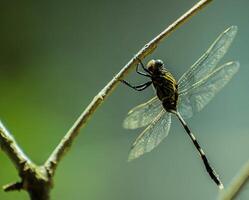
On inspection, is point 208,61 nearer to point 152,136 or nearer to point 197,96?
point 197,96

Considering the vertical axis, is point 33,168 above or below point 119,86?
above

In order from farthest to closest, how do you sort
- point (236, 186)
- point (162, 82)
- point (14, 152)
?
point (162, 82), point (14, 152), point (236, 186)

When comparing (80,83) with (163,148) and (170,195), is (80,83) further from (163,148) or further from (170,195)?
(170,195)

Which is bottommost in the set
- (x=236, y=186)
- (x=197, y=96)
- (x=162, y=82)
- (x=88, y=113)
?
(x=197, y=96)

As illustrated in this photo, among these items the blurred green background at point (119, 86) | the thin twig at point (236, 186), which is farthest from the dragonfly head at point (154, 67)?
the thin twig at point (236, 186)

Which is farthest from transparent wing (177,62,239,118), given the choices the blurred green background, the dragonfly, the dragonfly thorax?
the blurred green background

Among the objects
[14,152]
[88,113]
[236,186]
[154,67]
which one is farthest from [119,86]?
[236,186]

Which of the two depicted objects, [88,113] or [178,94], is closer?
[88,113]

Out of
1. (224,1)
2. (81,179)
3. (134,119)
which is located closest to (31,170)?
(134,119)
